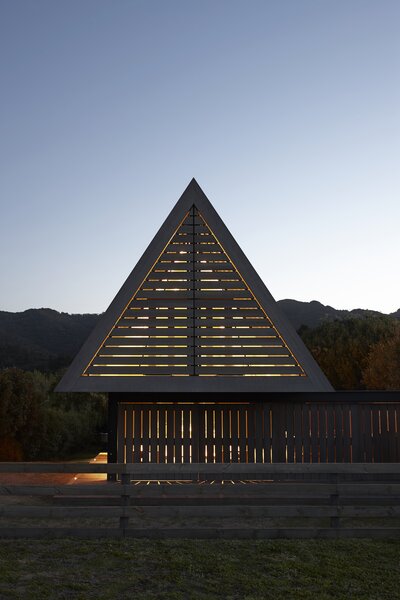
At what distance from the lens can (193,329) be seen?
43.5 ft

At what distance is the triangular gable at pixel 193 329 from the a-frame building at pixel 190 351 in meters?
0.03

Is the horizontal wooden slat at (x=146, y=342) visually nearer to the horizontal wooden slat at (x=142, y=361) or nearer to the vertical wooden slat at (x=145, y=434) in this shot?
the horizontal wooden slat at (x=142, y=361)

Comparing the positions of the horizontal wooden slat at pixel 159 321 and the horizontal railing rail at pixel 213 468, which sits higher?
the horizontal wooden slat at pixel 159 321

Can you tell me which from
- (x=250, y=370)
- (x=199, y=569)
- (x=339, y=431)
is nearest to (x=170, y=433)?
(x=250, y=370)

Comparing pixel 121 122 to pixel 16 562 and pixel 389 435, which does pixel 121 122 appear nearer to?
pixel 389 435

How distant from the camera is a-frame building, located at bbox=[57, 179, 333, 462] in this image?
12.8 m

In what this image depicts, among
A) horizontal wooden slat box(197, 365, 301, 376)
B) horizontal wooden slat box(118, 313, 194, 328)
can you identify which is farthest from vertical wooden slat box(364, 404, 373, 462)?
horizontal wooden slat box(118, 313, 194, 328)

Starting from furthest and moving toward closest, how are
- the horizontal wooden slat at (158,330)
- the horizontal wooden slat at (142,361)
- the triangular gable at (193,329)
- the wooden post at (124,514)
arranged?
the horizontal wooden slat at (158,330) < the horizontal wooden slat at (142,361) < the triangular gable at (193,329) < the wooden post at (124,514)

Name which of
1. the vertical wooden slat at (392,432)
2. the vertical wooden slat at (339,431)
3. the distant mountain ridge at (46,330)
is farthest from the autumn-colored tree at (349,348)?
the vertical wooden slat at (339,431)

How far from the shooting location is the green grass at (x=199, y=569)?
5646 millimetres

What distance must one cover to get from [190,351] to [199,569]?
701 cm

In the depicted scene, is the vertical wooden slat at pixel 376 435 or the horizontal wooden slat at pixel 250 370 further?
the vertical wooden slat at pixel 376 435

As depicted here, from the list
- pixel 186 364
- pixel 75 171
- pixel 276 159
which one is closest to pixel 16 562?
pixel 186 364

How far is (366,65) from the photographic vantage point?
24578 millimetres
